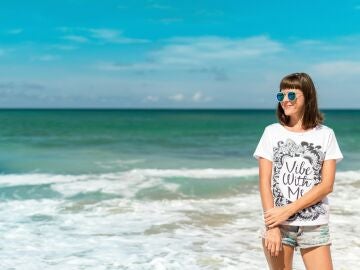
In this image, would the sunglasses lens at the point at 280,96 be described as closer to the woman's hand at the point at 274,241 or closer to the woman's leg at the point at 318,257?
the woman's hand at the point at 274,241

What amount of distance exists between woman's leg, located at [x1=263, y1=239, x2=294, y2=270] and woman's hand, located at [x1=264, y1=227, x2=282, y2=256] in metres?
0.06

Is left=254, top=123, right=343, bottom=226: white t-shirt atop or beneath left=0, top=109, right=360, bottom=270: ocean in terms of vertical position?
atop

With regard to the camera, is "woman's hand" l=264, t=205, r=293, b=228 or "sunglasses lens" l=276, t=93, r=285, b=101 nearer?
"woman's hand" l=264, t=205, r=293, b=228

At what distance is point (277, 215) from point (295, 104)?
74 cm

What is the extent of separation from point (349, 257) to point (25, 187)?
9.31m

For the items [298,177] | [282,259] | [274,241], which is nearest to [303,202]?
[298,177]

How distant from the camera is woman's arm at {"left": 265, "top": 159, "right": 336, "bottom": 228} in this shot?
120 inches

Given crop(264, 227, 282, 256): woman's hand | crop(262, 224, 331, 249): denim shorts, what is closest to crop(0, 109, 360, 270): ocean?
crop(262, 224, 331, 249): denim shorts

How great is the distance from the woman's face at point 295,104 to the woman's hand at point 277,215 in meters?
0.62

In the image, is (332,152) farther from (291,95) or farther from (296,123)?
(291,95)

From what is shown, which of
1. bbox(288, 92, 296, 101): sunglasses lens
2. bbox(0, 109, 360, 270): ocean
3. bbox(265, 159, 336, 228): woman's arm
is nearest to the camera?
bbox(265, 159, 336, 228): woman's arm

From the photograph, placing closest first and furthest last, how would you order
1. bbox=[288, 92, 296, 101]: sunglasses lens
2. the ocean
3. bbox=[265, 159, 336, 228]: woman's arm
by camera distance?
bbox=[265, 159, 336, 228]: woman's arm → bbox=[288, 92, 296, 101]: sunglasses lens → the ocean

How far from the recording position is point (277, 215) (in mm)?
3078

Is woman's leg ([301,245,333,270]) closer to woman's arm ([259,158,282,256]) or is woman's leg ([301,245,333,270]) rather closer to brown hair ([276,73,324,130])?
woman's arm ([259,158,282,256])
